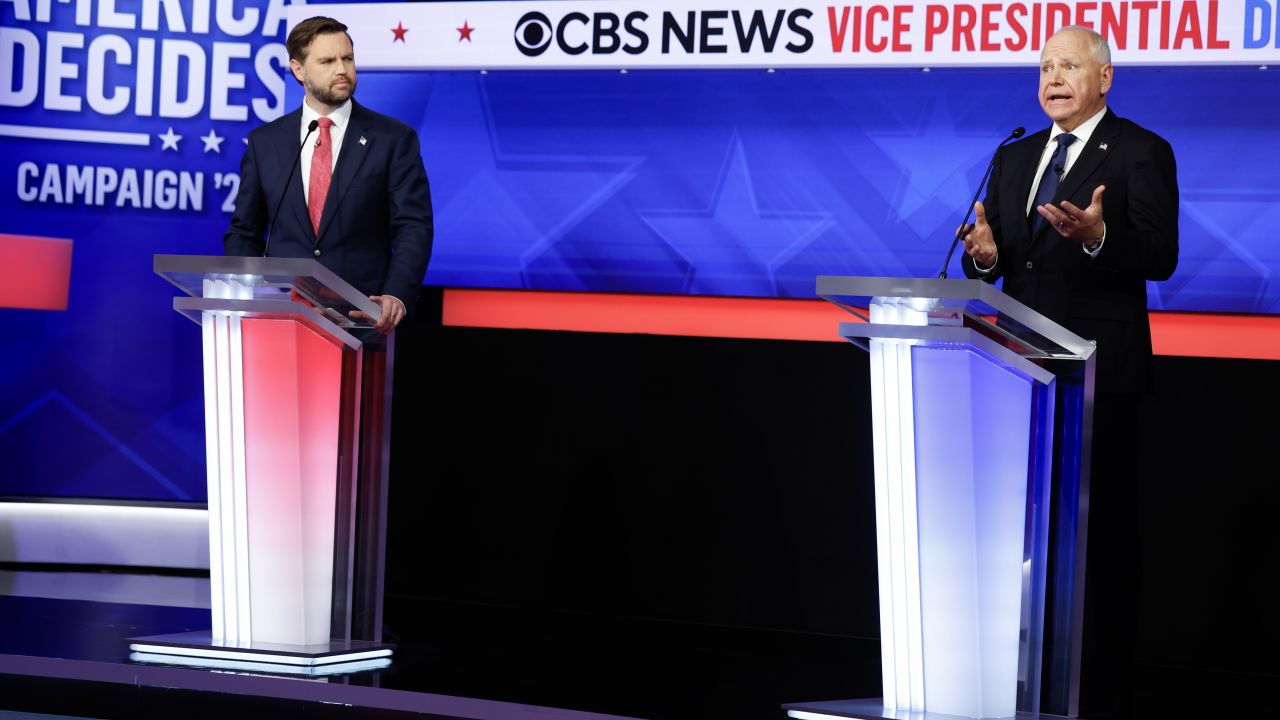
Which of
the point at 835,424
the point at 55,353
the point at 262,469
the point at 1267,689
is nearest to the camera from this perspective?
the point at 262,469

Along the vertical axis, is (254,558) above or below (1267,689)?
above

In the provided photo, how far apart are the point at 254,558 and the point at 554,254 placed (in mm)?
1886

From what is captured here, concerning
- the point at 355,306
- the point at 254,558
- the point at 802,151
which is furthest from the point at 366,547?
the point at 802,151

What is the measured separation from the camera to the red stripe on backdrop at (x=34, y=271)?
4.59 metres

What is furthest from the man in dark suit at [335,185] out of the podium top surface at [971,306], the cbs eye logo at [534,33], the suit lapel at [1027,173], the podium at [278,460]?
the suit lapel at [1027,173]

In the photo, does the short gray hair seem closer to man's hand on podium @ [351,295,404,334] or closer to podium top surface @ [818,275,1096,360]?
podium top surface @ [818,275,1096,360]

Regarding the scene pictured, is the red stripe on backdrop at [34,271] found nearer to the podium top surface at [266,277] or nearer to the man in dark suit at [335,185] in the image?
the man in dark suit at [335,185]

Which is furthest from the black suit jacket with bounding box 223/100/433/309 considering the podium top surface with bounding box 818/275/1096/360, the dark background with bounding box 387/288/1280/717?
the podium top surface with bounding box 818/275/1096/360

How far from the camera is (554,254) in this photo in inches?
183

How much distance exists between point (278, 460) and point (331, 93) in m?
0.96

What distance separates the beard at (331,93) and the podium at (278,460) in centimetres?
63

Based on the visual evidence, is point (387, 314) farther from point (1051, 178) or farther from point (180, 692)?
point (1051, 178)

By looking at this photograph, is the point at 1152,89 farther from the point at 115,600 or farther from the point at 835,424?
the point at 115,600

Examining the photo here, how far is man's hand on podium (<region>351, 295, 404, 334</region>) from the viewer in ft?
10.4
